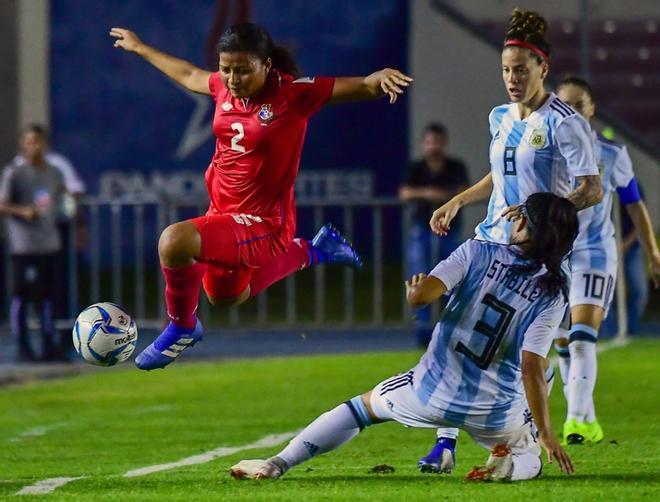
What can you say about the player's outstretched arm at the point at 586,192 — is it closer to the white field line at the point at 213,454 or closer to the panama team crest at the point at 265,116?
the panama team crest at the point at 265,116

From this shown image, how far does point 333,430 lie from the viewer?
734cm

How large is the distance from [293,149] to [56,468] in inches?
85.6

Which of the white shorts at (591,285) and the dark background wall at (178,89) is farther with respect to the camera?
the dark background wall at (178,89)

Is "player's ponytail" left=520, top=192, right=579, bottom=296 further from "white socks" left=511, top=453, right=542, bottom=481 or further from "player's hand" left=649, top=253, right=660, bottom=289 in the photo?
"player's hand" left=649, top=253, right=660, bottom=289

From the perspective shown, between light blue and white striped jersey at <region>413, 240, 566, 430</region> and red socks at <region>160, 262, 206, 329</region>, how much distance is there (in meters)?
1.86

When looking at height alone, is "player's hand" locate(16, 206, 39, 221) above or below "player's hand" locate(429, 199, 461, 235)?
below

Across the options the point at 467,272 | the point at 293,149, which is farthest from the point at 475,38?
the point at 467,272

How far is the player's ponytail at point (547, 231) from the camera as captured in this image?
710cm

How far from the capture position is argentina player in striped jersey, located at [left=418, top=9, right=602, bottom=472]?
8.25 m

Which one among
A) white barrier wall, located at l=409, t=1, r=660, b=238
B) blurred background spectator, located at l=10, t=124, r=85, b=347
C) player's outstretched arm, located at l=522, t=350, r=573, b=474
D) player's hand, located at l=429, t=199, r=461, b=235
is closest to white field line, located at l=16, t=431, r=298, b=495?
player's hand, located at l=429, t=199, r=461, b=235

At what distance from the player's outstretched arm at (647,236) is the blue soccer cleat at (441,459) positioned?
2.04 metres

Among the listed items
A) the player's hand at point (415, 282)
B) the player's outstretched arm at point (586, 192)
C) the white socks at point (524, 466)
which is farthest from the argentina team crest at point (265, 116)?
the white socks at point (524, 466)

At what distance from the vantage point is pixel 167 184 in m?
21.9

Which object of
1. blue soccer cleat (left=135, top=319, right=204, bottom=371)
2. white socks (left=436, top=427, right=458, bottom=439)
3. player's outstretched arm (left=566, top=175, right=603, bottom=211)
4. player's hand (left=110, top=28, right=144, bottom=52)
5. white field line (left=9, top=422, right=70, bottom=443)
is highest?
player's hand (left=110, top=28, right=144, bottom=52)
